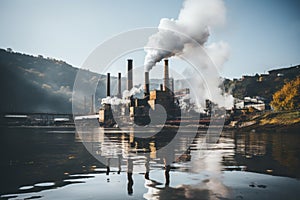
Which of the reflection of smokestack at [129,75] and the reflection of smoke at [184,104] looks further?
the reflection of smokestack at [129,75]

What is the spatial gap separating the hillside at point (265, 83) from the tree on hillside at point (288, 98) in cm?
1789

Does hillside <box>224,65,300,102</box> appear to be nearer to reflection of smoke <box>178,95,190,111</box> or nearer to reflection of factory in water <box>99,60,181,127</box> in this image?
reflection of smoke <box>178,95,190,111</box>

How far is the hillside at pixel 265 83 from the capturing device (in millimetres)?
89500

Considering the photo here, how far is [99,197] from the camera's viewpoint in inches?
282

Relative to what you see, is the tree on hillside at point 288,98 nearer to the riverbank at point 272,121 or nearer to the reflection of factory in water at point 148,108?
the riverbank at point 272,121

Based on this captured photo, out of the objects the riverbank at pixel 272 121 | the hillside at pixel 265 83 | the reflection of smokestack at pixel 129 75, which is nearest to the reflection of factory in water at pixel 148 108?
the reflection of smokestack at pixel 129 75

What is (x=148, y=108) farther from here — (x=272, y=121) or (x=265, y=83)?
(x=265, y=83)

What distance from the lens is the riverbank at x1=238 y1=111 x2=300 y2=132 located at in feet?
153

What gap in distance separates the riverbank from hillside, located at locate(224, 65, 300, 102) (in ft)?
115

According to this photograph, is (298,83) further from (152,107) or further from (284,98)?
(152,107)

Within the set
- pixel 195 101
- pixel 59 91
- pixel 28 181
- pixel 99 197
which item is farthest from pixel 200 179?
pixel 59 91

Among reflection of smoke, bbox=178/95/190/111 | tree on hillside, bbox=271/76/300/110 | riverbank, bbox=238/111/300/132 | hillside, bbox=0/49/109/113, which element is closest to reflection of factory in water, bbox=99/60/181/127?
reflection of smoke, bbox=178/95/190/111

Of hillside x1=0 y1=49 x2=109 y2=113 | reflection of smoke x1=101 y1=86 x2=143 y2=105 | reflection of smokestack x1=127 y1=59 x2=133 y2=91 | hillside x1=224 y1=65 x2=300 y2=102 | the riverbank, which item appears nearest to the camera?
the riverbank

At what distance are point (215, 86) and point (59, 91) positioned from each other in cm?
13085
